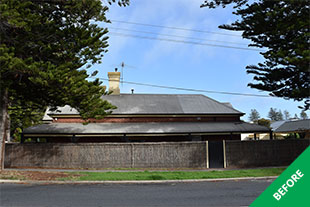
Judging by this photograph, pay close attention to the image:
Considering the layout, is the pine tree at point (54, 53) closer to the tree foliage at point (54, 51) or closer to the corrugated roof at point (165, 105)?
the tree foliage at point (54, 51)

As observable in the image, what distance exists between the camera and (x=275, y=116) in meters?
174

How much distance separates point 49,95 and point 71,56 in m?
2.61

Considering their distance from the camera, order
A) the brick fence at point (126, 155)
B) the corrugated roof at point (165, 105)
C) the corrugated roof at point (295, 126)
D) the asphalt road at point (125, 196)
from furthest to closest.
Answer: the corrugated roof at point (295, 126), the corrugated roof at point (165, 105), the brick fence at point (126, 155), the asphalt road at point (125, 196)

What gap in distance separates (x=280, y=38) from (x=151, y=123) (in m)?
11.8

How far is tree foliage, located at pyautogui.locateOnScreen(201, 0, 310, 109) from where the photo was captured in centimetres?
1229

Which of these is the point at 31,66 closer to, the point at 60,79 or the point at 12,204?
the point at 60,79

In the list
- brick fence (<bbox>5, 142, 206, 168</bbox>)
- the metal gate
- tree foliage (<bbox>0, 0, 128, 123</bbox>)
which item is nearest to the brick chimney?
brick fence (<bbox>5, 142, 206, 168</bbox>)

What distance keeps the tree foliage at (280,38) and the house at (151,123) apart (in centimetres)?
553

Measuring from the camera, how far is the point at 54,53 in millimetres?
14023

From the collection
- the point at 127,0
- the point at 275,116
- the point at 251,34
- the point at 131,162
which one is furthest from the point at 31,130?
the point at 275,116

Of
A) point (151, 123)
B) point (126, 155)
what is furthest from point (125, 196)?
point (151, 123)

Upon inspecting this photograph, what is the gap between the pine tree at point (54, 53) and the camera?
12102 mm

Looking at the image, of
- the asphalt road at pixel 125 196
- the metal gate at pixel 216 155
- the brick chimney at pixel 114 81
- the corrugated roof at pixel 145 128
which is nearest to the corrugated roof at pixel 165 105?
the brick chimney at pixel 114 81

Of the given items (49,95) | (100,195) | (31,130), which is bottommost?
(100,195)
